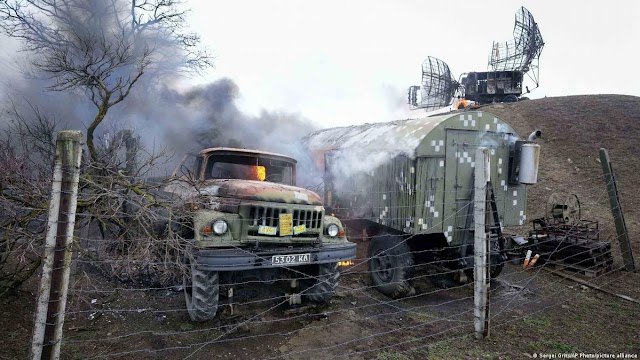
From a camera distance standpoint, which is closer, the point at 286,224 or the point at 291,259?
the point at 291,259

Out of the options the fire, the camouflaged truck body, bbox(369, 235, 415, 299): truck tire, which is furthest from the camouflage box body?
the fire

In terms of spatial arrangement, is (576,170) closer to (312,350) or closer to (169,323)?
(312,350)

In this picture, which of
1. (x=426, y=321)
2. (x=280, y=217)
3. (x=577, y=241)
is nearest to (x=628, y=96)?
(x=577, y=241)

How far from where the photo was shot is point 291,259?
4.78 meters

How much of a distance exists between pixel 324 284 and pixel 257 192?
5.88ft

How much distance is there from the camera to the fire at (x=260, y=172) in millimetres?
6207

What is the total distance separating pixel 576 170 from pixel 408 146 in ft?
45.0

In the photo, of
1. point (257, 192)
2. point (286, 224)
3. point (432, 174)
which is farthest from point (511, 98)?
point (257, 192)

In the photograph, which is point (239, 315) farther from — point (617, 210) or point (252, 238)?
point (617, 210)

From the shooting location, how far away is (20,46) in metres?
16.6

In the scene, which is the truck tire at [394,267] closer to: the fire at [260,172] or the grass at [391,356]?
the grass at [391,356]

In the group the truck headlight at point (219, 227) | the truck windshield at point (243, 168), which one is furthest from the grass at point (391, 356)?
the truck windshield at point (243, 168)

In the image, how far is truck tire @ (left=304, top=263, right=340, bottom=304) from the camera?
5520mm

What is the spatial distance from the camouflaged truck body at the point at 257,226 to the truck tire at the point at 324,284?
0.38 metres
